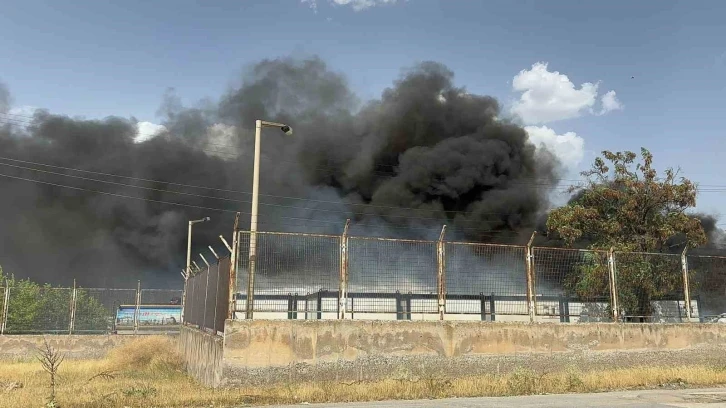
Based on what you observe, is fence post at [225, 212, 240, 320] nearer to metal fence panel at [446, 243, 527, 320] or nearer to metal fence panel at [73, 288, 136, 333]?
metal fence panel at [446, 243, 527, 320]

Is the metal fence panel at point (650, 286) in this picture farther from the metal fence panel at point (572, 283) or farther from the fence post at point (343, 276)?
the fence post at point (343, 276)

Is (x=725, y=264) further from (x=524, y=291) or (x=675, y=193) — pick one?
(x=524, y=291)

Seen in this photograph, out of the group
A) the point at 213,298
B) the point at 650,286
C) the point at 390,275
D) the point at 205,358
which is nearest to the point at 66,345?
the point at 213,298

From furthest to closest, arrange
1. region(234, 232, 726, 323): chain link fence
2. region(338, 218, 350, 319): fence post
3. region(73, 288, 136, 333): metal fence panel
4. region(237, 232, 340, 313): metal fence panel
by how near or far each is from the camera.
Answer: region(73, 288, 136, 333): metal fence panel
region(234, 232, 726, 323): chain link fence
region(338, 218, 350, 319): fence post
region(237, 232, 340, 313): metal fence panel

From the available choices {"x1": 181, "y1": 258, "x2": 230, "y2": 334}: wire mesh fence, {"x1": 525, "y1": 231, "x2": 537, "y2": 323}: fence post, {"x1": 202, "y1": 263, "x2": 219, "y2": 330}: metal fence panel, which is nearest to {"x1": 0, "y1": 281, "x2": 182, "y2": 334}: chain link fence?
{"x1": 181, "y1": 258, "x2": 230, "y2": 334}: wire mesh fence

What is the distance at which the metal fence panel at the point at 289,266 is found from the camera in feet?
35.0

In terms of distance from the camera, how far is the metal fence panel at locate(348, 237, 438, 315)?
11430 mm

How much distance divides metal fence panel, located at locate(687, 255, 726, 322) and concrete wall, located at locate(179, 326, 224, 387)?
1280cm

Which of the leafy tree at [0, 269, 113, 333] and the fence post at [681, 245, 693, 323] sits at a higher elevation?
the fence post at [681, 245, 693, 323]

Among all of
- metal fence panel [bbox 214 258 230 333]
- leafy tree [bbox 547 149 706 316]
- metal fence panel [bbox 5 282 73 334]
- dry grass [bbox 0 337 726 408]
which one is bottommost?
dry grass [bbox 0 337 726 408]

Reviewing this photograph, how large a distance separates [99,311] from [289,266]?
A: 26.3 metres

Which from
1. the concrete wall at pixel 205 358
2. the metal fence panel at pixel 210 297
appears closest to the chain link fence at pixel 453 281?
the concrete wall at pixel 205 358

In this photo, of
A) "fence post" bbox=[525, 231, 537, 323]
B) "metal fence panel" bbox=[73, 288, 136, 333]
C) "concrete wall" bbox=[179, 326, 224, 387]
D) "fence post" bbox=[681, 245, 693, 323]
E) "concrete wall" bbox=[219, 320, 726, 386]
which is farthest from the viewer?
"metal fence panel" bbox=[73, 288, 136, 333]

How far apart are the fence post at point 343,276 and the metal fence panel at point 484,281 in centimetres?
238
